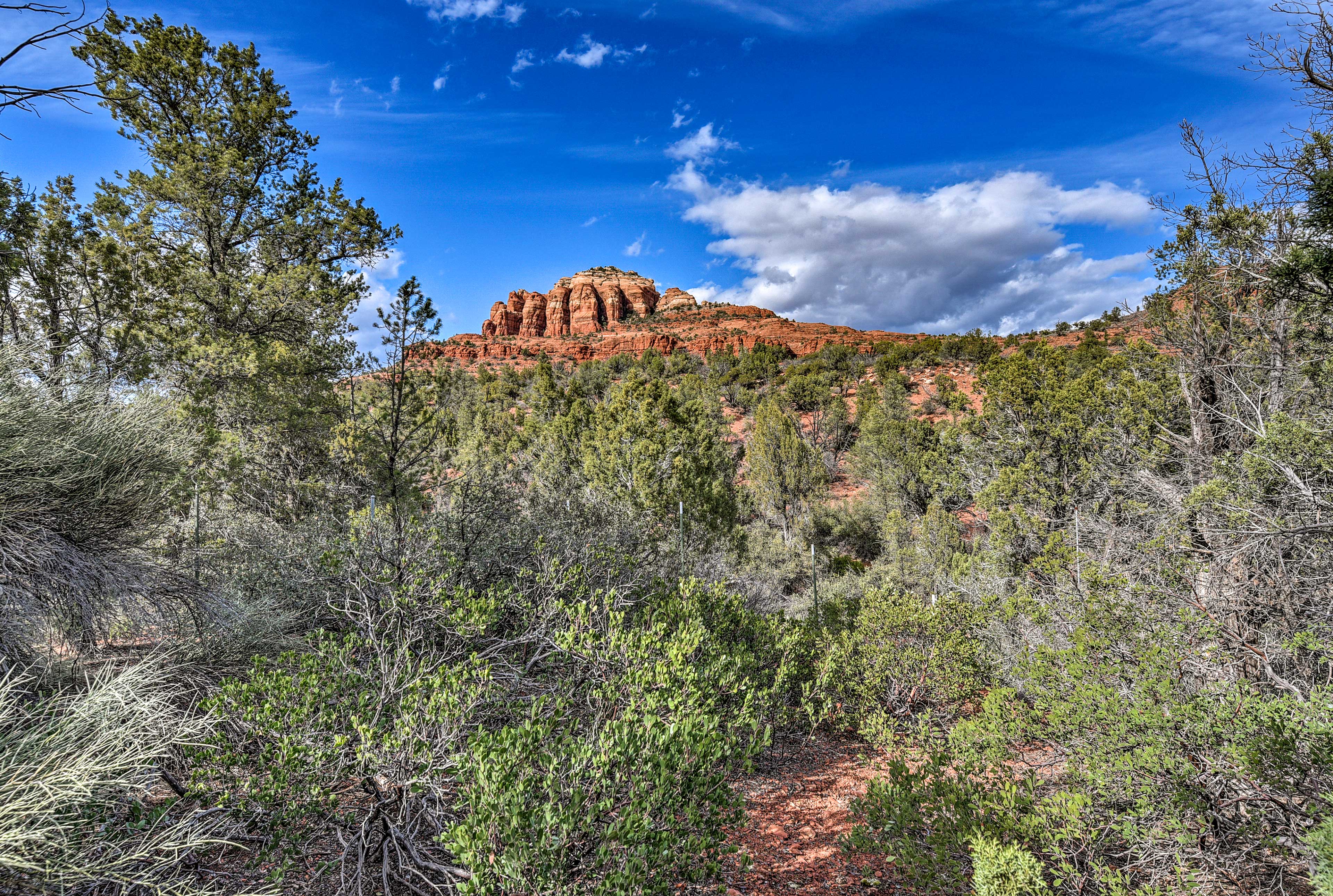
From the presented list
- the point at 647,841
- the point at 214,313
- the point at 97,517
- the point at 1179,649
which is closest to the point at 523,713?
the point at 647,841

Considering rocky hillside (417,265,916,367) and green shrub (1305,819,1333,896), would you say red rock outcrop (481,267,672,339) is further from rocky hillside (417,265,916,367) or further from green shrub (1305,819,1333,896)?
green shrub (1305,819,1333,896)

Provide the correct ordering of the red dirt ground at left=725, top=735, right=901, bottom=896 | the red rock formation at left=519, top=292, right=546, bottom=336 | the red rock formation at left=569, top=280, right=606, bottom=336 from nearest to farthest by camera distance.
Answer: the red dirt ground at left=725, top=735, right=901, bottom=896 → the red rock formation at left=569, top=280, right=606, bottom=336 → the red rock formation at left=519, top=292, right=546, bottom=336

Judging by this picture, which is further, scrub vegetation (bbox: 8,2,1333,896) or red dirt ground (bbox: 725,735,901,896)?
red dirt ground (bbox: 725,735,901,896)

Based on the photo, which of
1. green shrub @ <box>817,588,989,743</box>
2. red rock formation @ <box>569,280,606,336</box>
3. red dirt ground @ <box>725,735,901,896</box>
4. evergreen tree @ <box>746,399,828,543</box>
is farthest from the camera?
red rock formation @ <box>569,280,606,336</box>

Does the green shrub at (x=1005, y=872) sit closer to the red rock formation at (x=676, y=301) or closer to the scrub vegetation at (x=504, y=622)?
the scrub vegetation at (x=504, y=622)

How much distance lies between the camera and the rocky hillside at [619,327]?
71625mm

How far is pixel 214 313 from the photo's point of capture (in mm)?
10133

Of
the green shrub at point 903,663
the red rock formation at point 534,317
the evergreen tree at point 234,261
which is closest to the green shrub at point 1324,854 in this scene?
the green shrub at point 903,663

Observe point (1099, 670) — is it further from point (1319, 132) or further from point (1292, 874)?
point (1319, 132)

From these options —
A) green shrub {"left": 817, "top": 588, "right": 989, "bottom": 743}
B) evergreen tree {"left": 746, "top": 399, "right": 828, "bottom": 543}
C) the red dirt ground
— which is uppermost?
evergreen tree {"left": 746, "top": 399, "right": 828, "bottom": 543}

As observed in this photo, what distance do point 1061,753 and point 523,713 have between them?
490 cm

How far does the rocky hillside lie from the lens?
7162 cm

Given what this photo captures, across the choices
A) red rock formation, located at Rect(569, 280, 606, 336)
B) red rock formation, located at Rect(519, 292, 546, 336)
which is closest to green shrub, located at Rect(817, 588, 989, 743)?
red rock formation, located at Rect(569, 280, 606, 336)

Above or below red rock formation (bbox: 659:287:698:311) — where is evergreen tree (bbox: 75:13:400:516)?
below
